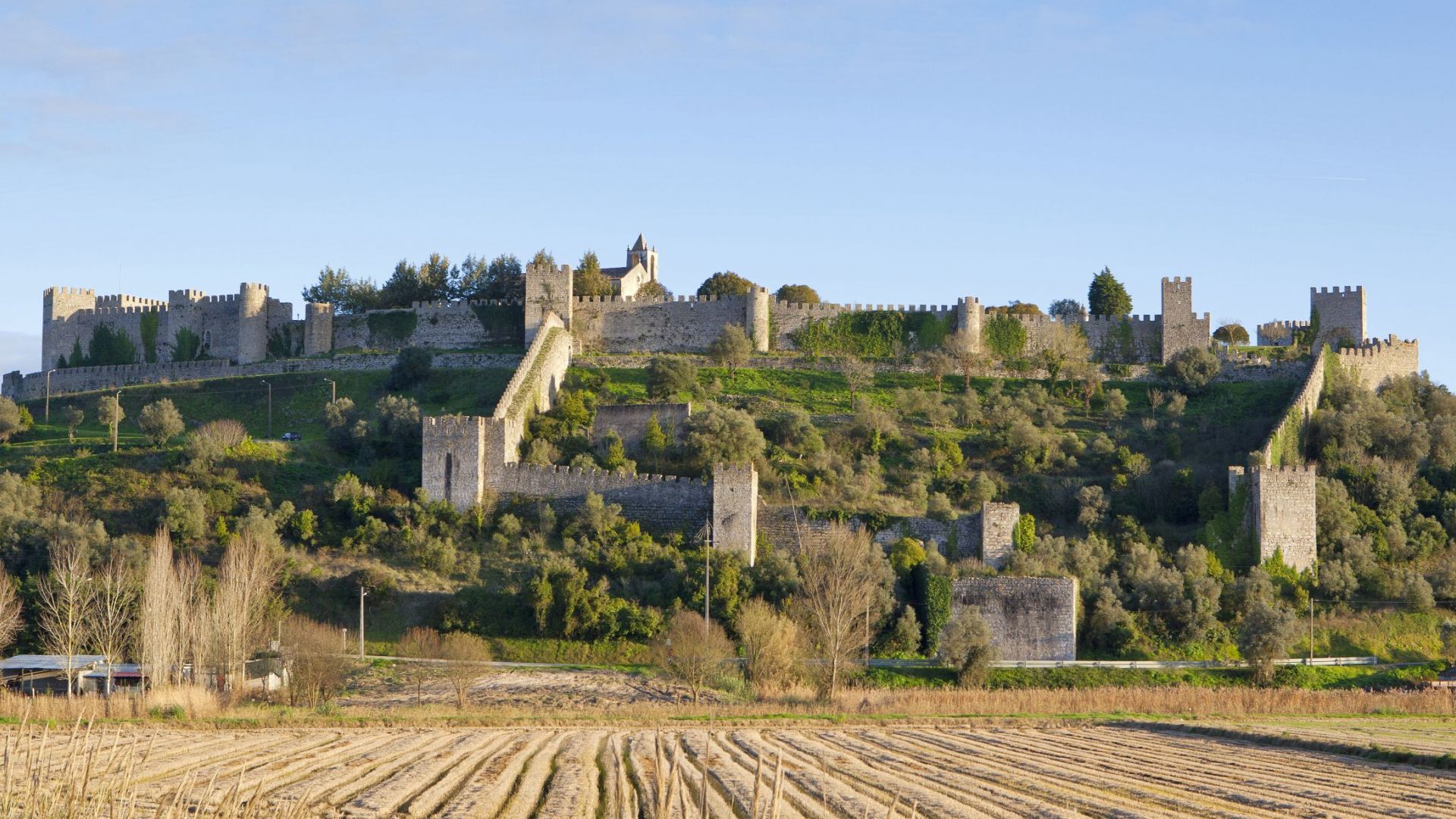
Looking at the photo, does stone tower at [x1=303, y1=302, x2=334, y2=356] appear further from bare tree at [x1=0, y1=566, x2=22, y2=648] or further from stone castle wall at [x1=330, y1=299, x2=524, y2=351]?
bare tree at [x1=0, y1=566, x2=22, y2=648]

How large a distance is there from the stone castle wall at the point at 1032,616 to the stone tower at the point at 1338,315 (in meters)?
22.9

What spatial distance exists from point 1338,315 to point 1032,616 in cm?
2485

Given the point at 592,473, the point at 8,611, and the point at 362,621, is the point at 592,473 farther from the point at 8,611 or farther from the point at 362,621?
the point at 8,611

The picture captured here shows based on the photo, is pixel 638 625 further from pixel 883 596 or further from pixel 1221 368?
pixel 1221 368

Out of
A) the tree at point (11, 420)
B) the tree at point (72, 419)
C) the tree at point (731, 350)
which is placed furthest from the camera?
the tree at point (731, 350)

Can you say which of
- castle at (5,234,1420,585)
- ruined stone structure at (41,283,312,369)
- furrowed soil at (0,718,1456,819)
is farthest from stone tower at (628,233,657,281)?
furrowed soil at (0,718,1456,819)

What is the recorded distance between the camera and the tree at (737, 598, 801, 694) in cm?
3494

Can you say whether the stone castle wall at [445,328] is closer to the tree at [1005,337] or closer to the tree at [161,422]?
the tree at [161,422]

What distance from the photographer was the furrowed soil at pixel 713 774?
16.6m

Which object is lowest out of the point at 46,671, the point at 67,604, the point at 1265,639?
the point at 46,671

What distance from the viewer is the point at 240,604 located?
34188 millimetres

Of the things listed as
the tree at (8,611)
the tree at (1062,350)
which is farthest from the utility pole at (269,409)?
the tree at (1062,350)

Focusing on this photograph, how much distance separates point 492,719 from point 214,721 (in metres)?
4.68

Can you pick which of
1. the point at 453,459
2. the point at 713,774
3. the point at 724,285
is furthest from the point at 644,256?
the point at 713,774
